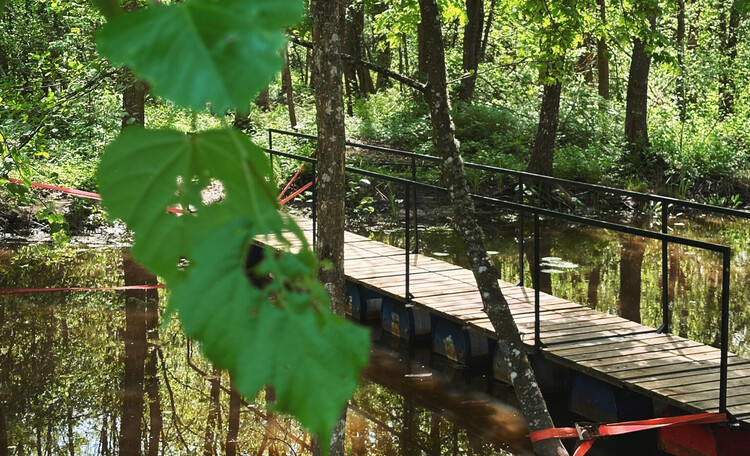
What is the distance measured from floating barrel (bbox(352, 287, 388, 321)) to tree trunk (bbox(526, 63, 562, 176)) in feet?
18.9

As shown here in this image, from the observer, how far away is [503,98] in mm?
19719

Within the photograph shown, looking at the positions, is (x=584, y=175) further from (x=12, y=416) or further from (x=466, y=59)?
(x=12, y=416)

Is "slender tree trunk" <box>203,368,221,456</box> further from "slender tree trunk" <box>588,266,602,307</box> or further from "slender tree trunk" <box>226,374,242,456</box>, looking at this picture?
"slender tree trunk" <box>588,266,602,307</box>

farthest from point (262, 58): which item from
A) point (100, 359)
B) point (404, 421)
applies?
point (100, 359)

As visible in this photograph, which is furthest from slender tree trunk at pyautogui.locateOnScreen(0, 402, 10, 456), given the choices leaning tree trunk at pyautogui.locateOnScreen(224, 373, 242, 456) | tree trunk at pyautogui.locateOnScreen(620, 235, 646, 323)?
tree trunk at pyautogui.locateOnScreen(620, 235, 646, 323)

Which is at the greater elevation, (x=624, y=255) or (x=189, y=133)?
(x=189, y=133)

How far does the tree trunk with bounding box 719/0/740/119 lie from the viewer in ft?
66.7

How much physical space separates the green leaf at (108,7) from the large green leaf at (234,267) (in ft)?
0.26

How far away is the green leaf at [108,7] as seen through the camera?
371 millimetres

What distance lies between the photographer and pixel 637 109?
16.7m

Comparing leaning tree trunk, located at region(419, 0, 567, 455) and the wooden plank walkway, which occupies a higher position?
leaning tree trunk, located at region(419, 0, 567, 455)

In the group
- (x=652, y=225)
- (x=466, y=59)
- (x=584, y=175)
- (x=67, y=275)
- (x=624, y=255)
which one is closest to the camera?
(x=67, y=275)

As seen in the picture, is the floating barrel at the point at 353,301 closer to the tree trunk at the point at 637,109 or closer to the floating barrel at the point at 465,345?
the floating barrel at the point at 465,345

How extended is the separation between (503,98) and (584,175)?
4.96m
